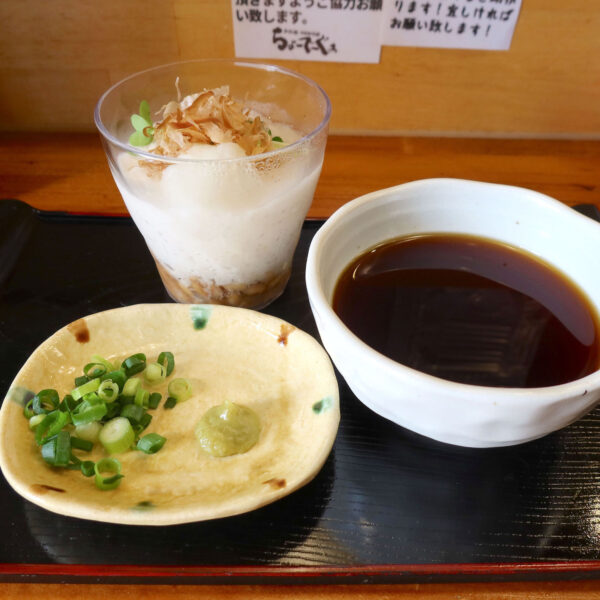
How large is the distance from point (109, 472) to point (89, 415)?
9 cm

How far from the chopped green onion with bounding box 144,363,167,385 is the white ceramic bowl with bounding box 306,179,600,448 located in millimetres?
319

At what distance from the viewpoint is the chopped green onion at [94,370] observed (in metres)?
0.94

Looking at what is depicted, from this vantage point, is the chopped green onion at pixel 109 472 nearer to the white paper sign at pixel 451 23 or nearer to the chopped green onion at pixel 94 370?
the chopped green onion at pixel 94 370

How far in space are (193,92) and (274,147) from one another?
34 centimetres

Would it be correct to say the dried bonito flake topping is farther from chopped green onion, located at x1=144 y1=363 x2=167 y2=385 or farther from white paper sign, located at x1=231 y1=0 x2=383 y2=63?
white paper sign, located at x1=231 y1=0 x2=383 y2=63

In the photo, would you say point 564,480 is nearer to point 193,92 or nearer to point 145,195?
point 145,195

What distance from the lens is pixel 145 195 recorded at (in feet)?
3.32

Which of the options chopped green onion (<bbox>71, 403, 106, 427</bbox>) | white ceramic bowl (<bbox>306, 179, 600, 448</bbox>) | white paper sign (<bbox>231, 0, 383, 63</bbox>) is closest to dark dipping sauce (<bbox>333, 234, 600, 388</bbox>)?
white ceramic bowl (<bbox>306, 179, 600, 448</bbox>)

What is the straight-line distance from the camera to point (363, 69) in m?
1.75

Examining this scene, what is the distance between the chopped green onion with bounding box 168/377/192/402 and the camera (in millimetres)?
938

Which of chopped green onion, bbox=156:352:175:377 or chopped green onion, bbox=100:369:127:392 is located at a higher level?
chopped green onion, bbox=100:369:127:392

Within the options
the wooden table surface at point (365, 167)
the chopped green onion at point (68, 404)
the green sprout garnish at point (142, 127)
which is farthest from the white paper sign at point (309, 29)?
the chopped green onion at point (68, 404)

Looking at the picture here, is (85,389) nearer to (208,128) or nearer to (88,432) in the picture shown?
(88,432)

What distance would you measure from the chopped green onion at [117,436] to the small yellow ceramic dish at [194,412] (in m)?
0.02
